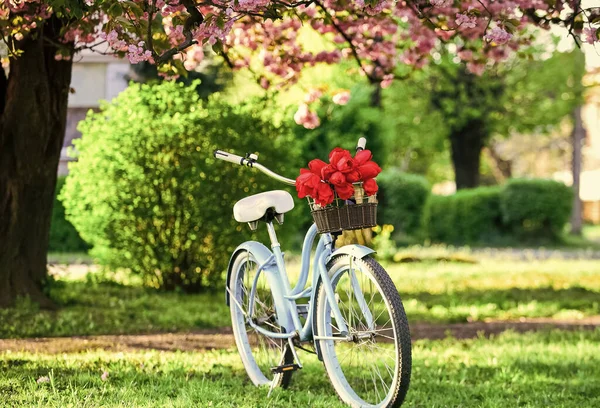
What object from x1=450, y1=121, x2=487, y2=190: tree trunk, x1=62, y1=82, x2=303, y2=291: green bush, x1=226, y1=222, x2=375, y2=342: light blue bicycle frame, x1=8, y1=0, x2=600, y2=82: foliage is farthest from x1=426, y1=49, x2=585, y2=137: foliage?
x1=226, y1=222, x2=375, y2=342: light blue bicycle frame

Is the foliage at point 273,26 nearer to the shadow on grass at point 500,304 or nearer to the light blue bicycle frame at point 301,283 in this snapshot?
the light blue bicycle frame at point 301,283

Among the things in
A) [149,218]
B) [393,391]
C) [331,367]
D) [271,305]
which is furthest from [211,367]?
[149,218]

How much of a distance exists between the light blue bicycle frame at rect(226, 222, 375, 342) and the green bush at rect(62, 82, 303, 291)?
4436 millimetres

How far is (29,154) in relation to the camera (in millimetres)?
7859

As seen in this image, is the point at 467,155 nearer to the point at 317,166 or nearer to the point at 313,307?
the point at 313,307

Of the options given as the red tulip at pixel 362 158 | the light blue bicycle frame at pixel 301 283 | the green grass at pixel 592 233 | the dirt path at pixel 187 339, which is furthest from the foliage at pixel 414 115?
the red tulip at pixel 362 158

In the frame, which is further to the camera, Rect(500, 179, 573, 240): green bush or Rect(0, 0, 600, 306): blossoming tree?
Rect(500, 179, 573, 240): green bush

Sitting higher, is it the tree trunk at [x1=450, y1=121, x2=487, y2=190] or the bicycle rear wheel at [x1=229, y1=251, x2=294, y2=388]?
A: the tree trunk at [x1=450, y1=121, x2=487, y2=190]

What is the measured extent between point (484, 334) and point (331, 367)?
155 inches

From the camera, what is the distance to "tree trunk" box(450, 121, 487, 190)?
1051 inches

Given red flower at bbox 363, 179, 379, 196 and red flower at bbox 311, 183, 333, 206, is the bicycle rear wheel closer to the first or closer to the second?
red flower at bbox 311, 183, 333, 206

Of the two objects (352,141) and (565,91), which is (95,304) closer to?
(352,141)

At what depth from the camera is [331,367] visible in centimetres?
476

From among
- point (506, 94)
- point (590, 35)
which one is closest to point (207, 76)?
point (590, 35)
